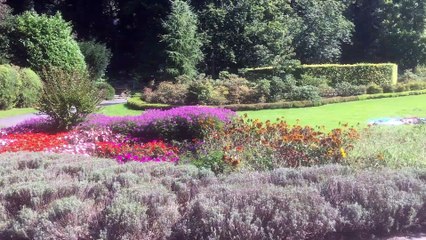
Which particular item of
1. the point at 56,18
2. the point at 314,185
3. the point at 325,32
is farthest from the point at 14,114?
the point at 325,32

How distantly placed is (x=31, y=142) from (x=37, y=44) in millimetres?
16031

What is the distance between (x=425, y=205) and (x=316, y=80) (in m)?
19.7

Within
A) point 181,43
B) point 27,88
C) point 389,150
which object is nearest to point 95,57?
point 181,43

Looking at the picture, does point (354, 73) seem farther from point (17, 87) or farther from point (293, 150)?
point (293, 150)

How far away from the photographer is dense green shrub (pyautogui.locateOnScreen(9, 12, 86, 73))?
24.3 m

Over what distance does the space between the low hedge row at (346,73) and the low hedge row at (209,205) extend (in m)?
20.7

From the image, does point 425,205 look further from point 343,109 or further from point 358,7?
point 358,7

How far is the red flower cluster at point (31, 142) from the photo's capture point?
9078mm

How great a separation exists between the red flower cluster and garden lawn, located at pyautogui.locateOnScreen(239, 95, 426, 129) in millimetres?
6226

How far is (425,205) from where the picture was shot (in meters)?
4.75

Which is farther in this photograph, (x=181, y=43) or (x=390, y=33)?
(x=390, y=33)

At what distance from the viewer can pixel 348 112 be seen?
16.7m

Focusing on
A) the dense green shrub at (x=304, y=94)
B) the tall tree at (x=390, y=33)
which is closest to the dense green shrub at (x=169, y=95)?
the dense green shrub at (x=304, y=94)

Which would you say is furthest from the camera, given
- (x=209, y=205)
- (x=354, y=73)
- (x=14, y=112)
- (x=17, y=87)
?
(x=354, y=73)
